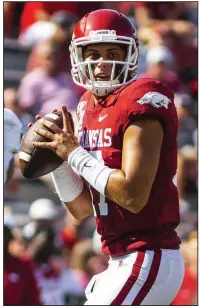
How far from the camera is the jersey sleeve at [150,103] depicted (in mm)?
3406

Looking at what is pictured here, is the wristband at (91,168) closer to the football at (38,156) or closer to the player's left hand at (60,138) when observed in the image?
the player's left hand at (60,138)

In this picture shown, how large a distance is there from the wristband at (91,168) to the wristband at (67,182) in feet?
1.31

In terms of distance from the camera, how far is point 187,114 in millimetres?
8148

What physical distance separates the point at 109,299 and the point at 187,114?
4835mm

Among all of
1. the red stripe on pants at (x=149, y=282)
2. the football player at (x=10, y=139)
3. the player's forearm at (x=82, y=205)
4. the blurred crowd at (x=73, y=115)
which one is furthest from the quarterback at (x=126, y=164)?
the blurred crowd at (x=73, y=115)

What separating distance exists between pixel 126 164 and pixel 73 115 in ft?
9.84

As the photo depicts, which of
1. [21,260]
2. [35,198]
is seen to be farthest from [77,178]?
[35,198]

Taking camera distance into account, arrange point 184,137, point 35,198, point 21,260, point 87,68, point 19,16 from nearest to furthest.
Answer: point 87,68, point 21,260, point 35,198, point 184,137, point 19,16

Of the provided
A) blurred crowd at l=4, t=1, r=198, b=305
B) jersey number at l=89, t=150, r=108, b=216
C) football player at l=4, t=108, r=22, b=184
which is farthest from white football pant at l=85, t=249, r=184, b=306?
blurred crowd at l=4, t=1, r=198, b=305

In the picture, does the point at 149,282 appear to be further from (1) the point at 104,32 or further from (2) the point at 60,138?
(1) the point at 104,32

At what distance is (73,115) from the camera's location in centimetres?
632

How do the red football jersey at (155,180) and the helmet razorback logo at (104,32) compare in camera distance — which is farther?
the helmet razorback logo at (104,32)

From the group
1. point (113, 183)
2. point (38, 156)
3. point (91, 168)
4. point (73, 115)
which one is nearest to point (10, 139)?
point (38, 156)

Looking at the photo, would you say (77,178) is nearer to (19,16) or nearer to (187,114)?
(187,114)
